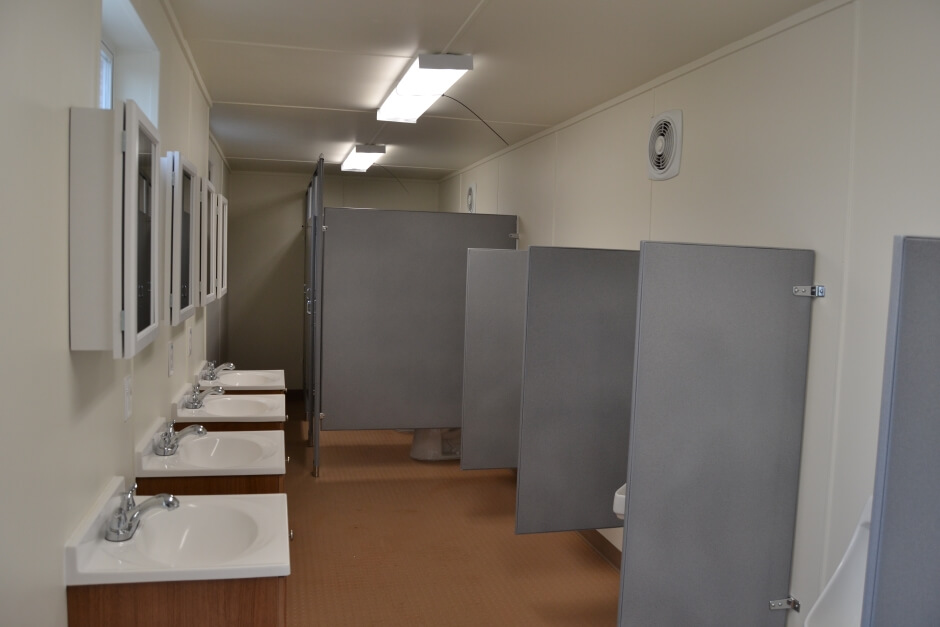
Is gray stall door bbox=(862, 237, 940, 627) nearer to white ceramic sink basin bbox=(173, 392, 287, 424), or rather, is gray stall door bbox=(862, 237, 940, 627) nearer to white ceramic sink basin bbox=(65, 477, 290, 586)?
white ceramic sink basin bbox=(65, 477, 290, 586)

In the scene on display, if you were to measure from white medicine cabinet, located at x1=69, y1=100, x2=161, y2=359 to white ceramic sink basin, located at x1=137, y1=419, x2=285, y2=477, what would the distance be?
933 millimetres

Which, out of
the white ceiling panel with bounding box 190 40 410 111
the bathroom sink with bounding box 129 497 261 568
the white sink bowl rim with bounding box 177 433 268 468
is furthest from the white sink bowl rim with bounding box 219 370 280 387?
the bathroom sink with bounding box 129 497 261 568

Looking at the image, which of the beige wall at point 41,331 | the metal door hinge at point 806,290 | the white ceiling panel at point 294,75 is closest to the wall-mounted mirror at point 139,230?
the beige wall at point 41,331

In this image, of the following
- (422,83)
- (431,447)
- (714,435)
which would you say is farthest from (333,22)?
(431,447)

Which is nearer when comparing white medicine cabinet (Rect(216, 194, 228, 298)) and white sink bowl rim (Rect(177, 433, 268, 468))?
white sink bowl rim (Rect(177, 433, 268, 468))

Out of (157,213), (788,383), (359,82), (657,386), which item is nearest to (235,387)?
(359,82)

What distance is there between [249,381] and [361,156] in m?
2.37

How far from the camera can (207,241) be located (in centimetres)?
333

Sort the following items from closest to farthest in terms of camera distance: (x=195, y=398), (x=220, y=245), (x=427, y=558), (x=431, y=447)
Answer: (x=195, y=398), (x=427, y=558), (x=220, y=245), (x=431, y=447)

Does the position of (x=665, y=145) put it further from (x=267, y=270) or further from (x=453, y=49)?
(x=267, y=270)

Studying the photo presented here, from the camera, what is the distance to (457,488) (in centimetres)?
493

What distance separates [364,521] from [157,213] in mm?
→ 2730

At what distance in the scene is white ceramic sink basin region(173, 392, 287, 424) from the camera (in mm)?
3109

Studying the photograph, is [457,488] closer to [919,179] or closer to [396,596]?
[396,596]
